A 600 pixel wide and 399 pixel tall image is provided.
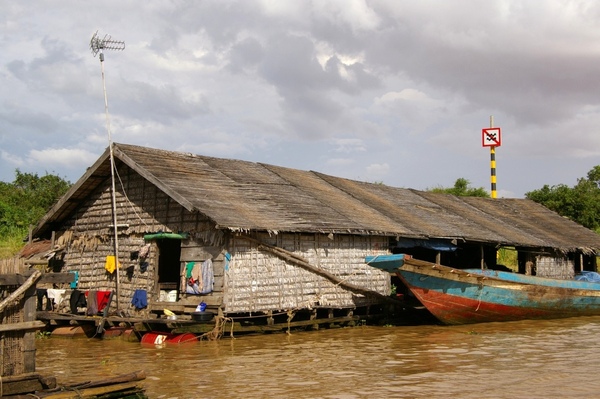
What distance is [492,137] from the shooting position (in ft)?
108

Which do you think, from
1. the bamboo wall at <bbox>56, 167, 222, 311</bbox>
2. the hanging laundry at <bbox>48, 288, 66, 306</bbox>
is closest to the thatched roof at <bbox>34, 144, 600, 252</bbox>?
the bamboo wall at <bbox>56, 167, 222, 311</bbox>

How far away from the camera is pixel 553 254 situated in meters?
22.2

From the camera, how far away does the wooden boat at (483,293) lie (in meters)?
14.4

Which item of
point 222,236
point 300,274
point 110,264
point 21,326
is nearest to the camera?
point 21,326

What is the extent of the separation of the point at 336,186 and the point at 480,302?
6.49 m

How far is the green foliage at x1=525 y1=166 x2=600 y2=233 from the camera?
109 ft

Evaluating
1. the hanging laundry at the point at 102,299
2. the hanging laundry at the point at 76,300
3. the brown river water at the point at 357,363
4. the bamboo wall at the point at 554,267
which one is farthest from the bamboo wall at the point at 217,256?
the bamboo wall at the point at 554,267

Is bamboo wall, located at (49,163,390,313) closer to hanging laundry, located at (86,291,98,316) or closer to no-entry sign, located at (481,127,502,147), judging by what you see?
hanging laundry, located at (86,291,98,316)

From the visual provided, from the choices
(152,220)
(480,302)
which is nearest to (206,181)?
(152,220)

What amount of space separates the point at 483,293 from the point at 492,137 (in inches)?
762

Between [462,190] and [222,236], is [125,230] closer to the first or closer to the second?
[222,236]

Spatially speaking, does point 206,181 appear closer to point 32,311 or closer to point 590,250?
point 32,311

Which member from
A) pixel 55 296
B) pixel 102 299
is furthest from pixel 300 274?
pixel 55 296

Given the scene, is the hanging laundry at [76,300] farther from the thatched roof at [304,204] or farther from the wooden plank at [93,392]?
the wooden plank at [93,392]
